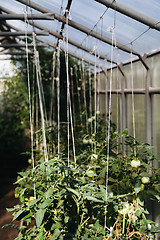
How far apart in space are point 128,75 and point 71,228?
2.20 metres

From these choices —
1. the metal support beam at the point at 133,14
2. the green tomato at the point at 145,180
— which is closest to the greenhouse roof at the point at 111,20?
the metal support beam at the point at 133,14

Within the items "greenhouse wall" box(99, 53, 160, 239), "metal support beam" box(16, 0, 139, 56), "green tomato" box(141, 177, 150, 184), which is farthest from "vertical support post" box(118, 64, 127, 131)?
"green tomato" box(141, 177, 150, 184)

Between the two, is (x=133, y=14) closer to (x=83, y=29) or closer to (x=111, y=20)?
(x=111, y=20)

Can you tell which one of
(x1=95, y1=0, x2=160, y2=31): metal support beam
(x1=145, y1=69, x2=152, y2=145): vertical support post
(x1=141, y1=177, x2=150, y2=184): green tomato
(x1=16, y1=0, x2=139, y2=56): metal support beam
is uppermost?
(x1=16, y1=0, x2=139, y2=56): metal support beam

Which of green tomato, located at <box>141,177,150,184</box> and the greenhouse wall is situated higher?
the greenhouse wall

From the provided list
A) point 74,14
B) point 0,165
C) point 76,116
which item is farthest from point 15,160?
point 74,14

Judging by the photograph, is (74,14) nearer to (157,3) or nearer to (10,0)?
(10,0)

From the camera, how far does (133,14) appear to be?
5.66 feet

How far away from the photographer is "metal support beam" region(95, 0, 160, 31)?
1684mm

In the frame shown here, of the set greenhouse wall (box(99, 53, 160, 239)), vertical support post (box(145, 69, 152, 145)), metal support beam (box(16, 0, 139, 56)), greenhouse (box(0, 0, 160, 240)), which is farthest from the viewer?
metal support beam (box(16, 0, 139, 56))

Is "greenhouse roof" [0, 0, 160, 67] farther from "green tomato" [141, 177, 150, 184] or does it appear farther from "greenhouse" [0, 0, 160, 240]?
"green tomato" [141, 177, 150, 184]

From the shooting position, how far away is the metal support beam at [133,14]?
66.3 inches

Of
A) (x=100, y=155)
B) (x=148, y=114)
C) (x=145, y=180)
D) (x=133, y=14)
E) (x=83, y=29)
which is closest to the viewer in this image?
(x=145, y=180)

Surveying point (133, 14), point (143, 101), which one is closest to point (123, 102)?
point (143, 101)
